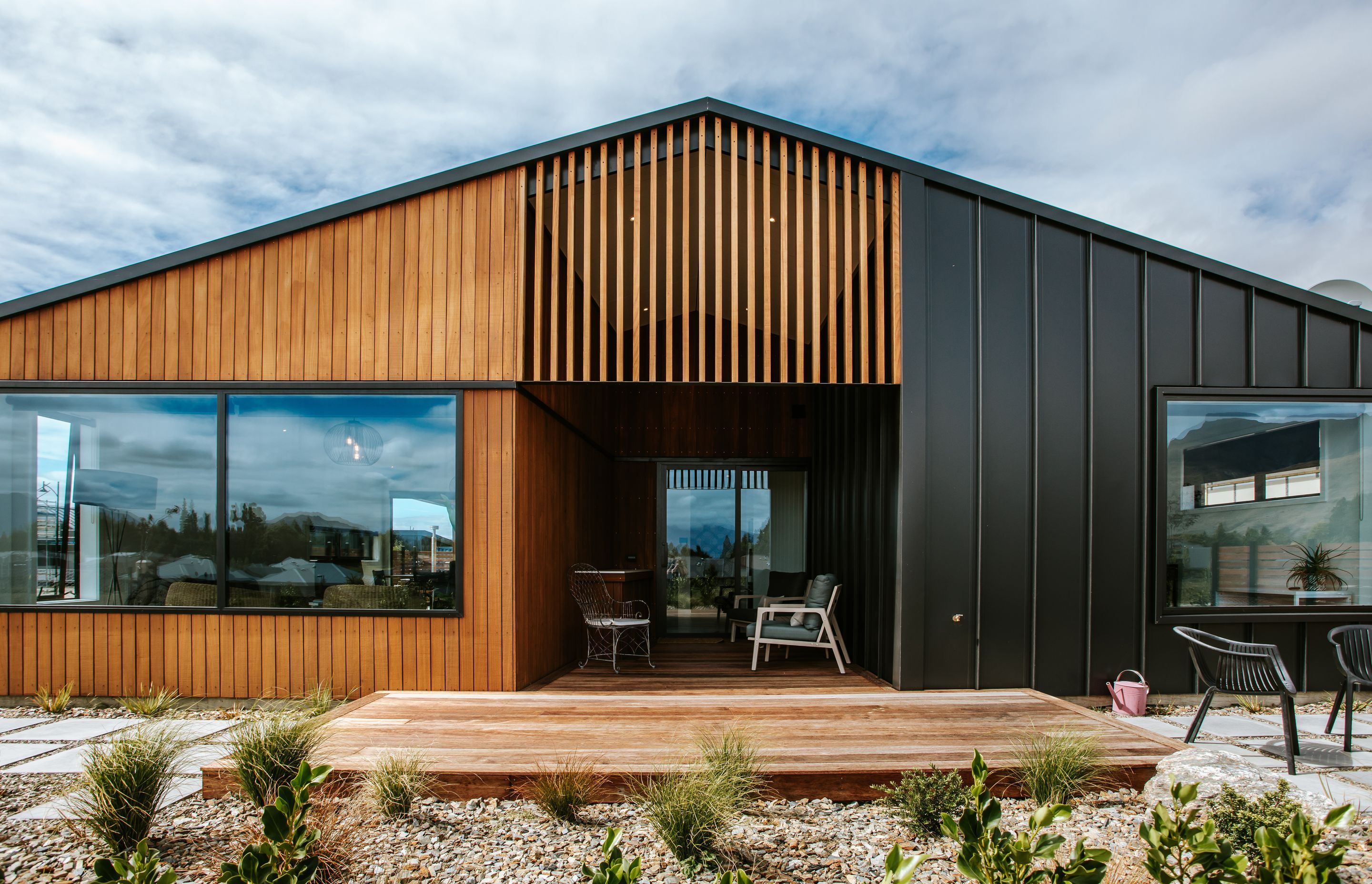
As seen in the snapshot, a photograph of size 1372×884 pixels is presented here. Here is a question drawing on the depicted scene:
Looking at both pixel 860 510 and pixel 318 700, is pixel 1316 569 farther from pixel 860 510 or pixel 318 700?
pixel 318 700

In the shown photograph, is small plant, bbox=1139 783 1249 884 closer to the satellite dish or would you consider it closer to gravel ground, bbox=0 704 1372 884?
gravel ground, bbox=0 704 1372 884

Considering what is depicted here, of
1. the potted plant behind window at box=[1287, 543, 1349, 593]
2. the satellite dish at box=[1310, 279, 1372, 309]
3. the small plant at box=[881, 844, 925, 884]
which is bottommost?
the small plant at box=[881, 844, 925, 884]

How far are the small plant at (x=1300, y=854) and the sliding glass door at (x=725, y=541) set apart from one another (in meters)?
7.57

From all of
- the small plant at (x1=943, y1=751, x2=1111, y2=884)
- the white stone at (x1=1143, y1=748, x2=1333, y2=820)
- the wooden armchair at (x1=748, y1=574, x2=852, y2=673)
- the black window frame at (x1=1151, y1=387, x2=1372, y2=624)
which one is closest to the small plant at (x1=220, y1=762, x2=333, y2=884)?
the small plant at (x1=943, y1=751, x2=1111, y2=884)

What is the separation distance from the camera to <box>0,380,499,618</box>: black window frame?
5125 millimetres

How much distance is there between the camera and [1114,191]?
17.2 meters

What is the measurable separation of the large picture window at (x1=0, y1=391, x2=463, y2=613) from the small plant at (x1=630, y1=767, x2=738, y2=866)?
280 centimetres

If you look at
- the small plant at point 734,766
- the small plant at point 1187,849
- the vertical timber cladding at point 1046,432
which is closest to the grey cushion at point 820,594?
the vertical timber cladding at point 1046,432

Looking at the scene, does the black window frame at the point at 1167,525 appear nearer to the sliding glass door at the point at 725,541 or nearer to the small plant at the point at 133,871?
the sliding glass door at the point at 725,541

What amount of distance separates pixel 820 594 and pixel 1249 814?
168 inches

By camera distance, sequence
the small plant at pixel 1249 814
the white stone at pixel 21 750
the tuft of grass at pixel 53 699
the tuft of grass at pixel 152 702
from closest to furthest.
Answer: the small plant at pixel 1249 814, the white stone at pixel 21 750, the tuft of grass at pixel 152 702, the tuft of grass at pixel 53 699

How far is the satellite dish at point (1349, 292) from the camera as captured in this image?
20.7 feet

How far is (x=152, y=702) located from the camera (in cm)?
498

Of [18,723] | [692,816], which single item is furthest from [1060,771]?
[18,723]
